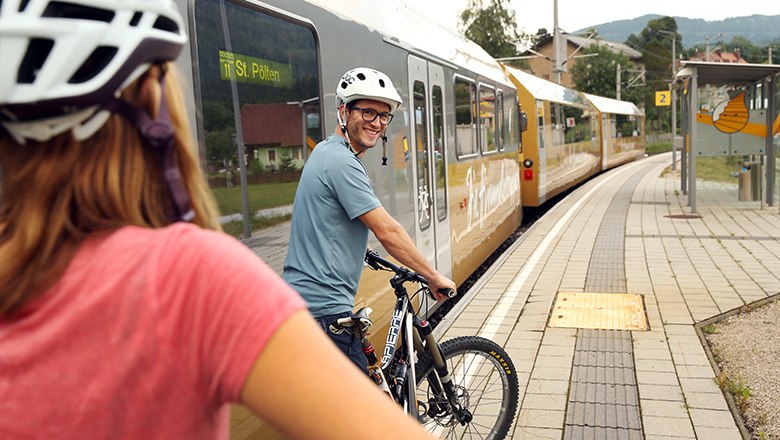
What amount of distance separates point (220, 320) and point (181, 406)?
14cm

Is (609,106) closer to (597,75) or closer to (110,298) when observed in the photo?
(597,75)

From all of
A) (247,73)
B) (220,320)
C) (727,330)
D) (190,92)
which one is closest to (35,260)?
(220,320)

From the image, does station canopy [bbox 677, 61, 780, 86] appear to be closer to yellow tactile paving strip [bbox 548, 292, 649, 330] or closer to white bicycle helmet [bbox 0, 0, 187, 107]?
yellow tactile paving strip [bbox 548, 292, 649, 330]

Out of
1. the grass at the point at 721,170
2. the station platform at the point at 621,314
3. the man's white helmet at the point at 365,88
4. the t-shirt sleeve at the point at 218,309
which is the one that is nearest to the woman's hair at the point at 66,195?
the t-shirt sleeve at the point at 218,309

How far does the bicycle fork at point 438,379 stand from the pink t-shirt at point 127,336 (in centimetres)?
247

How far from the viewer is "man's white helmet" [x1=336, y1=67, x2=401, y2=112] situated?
310 cm

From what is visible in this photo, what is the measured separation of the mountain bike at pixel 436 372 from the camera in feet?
10.5

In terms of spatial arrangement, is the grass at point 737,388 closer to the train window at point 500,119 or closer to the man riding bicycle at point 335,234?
the man riding bicycle at point 335,234

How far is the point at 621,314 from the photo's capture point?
652 centimetres

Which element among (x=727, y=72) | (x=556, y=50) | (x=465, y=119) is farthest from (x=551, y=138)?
(x=556, y=50)

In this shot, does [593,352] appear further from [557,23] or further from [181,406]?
[557,23]

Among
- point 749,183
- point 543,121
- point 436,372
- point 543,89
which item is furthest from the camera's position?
point 543,89

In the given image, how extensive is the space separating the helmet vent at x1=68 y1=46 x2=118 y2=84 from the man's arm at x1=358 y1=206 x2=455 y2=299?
6.22 feet

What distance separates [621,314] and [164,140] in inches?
242
